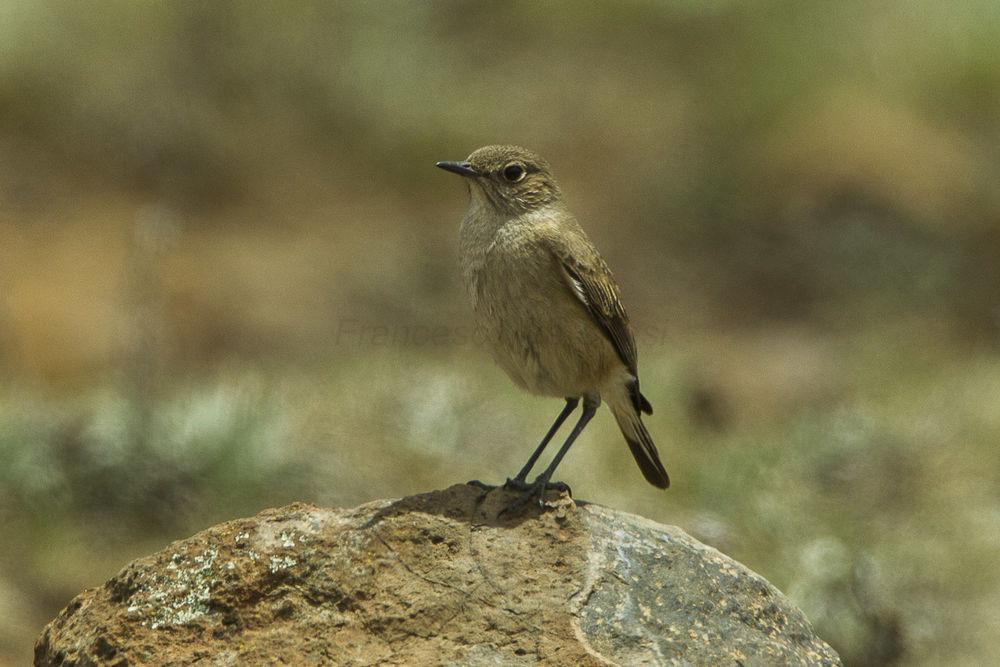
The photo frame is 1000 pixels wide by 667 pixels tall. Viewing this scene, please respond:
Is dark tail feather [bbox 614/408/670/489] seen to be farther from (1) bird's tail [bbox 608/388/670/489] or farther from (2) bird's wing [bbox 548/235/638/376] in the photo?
(2) bird's wing [bbox 548/235/638/376]

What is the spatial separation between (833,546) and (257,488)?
4.37 m

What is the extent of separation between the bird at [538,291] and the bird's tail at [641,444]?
0.08 meters

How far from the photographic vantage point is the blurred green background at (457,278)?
9.80 m

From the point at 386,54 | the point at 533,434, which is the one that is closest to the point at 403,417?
the point at 533,434

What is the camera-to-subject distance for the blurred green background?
32.2 ft

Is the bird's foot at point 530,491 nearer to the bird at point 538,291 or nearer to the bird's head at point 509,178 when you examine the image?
the bird at point 538,291

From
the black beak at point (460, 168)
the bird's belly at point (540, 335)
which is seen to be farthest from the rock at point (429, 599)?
the black beak at point (460, 168)

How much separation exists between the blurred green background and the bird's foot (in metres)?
3.61

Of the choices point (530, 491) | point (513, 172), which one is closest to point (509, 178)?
point (513, 172)

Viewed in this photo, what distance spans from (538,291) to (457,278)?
9.08 m

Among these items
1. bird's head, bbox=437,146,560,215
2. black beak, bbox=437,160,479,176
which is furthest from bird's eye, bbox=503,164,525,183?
black beak, bbox=437,160,479,176

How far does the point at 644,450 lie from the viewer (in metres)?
7.40

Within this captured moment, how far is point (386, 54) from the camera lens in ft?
61.4

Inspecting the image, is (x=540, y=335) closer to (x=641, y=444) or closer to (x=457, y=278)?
(x=641, y=444)
